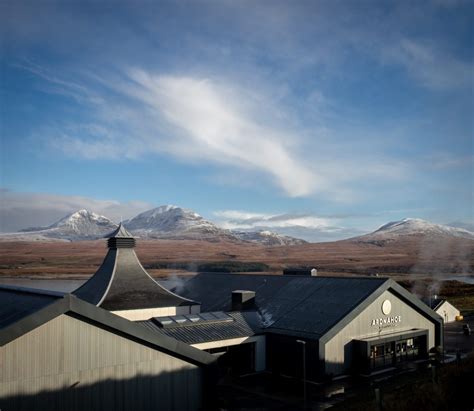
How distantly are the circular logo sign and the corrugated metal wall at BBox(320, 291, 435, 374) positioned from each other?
238 mm

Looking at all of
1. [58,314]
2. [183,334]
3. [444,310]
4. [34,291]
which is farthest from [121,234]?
[444,310]

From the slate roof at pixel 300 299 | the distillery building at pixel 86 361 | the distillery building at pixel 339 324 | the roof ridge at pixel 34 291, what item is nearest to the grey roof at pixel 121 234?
the slate roof at pixel 300 299

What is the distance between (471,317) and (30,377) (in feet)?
164

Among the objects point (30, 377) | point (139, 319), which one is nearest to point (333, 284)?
point (139, 319)

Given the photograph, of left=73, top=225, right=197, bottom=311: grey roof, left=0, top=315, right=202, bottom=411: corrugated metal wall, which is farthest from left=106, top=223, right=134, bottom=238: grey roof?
left=0, top=315, right=202, bottom=411: corrugated metal wall

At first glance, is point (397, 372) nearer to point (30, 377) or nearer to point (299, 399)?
point (299, 399)

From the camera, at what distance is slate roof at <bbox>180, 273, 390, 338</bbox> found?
3031cm

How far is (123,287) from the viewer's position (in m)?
35.9

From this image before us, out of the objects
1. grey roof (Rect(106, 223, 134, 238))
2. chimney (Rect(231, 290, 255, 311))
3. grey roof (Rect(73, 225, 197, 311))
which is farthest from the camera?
grey roof (Rect(106, 223, 134, 238))

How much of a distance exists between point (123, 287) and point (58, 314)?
18996mm

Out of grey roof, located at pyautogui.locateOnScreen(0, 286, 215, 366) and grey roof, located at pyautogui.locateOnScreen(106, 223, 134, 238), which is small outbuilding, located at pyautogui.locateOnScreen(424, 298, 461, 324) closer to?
grey roof, located at pyautogui.locateOnScreen(106, 223, 134, 238)

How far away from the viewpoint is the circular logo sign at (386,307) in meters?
32.0

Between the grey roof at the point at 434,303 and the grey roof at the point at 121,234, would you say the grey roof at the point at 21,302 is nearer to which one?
the grey roof at the point at 121,234

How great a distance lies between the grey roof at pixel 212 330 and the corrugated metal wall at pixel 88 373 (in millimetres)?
7835
